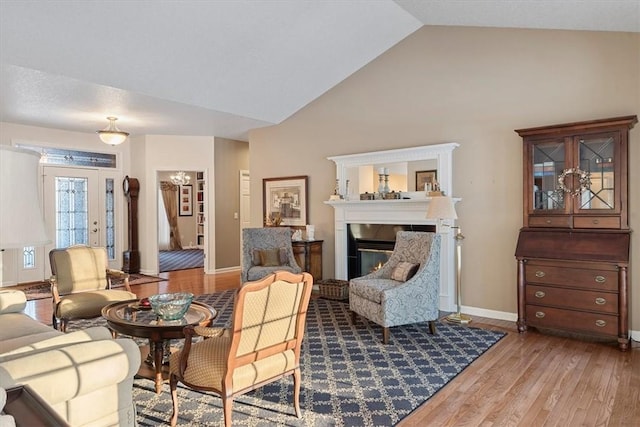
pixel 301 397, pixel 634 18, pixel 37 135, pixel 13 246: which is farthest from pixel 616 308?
pixel 37 135

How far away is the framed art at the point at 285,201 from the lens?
695 centimetres

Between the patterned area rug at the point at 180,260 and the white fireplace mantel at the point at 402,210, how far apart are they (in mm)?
4296

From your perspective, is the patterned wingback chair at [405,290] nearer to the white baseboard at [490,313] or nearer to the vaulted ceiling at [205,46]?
the white baseboard at [490,313]

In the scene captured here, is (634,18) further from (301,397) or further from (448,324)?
(301,397)

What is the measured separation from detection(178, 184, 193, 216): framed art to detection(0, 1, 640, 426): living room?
6288mm

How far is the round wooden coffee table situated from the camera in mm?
2758

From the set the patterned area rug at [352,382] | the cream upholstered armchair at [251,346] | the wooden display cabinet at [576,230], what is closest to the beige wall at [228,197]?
the patterned area rug at [352,382]

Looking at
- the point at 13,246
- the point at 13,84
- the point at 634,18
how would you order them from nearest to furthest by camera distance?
1. the point at 13,246
2. the point at 634,18
3. the point at 13,84

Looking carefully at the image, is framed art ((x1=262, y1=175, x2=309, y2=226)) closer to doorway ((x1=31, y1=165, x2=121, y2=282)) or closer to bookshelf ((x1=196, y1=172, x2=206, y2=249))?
doorway ((x1=31, y1=165, x2=121, y2=282))

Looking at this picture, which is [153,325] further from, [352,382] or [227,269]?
[227,269]

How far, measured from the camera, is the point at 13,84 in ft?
15.9

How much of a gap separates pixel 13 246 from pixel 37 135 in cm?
728

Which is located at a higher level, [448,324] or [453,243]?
[453,243]

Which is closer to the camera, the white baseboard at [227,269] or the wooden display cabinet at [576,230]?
the wooden display cabinet at [576,230]
